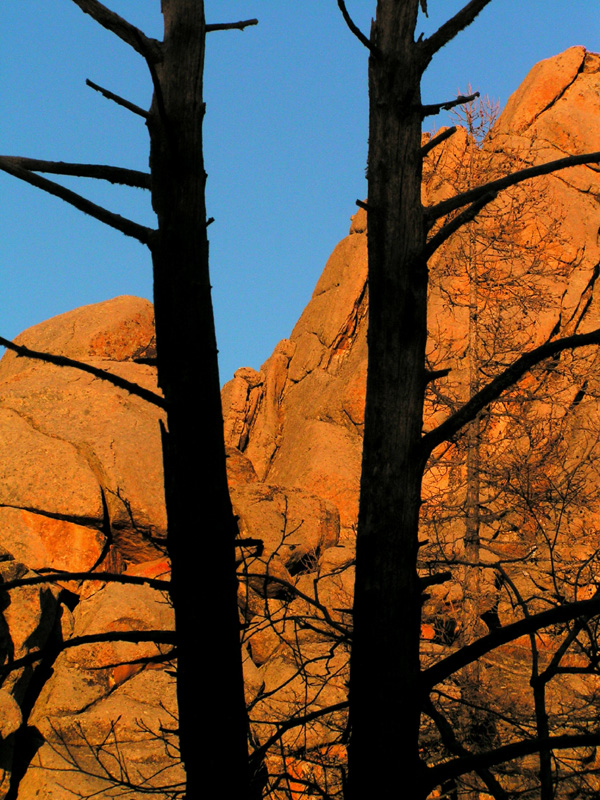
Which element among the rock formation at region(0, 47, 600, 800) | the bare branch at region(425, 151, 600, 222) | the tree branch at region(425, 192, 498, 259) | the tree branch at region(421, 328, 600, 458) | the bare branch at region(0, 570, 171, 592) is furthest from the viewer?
the rock formation at region(0, 47, 600, 800)

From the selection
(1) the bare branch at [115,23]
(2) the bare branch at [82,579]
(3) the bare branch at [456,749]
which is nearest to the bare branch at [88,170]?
(1) the bare branch at [115,23]

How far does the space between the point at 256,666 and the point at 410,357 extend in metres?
13.2

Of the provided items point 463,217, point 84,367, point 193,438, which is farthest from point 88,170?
point 463,217

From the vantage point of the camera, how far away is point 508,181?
2.96m

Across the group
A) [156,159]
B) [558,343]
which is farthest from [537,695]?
[156,159]

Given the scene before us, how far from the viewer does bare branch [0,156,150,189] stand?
3.00 metres

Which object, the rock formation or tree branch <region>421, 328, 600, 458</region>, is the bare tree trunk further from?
the rock formation

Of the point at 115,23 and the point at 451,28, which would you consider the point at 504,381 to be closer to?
the point at 451,28

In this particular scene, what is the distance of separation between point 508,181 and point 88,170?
1707 mm

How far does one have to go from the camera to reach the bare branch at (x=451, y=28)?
10.4 feet

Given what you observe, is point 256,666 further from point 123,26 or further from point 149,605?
point 123,26

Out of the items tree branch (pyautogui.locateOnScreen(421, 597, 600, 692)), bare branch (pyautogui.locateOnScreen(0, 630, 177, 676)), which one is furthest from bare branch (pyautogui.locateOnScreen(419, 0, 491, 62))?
bare branch (pyautogui.locateOnScreen(0, 630, 177, 676))

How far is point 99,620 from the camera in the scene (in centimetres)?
1521

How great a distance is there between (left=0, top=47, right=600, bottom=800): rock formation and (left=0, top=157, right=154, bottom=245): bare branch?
11.2ft
